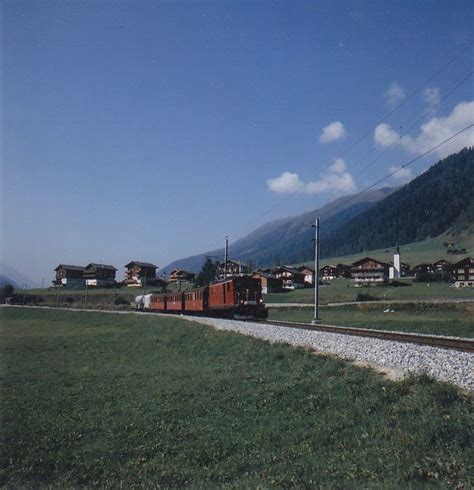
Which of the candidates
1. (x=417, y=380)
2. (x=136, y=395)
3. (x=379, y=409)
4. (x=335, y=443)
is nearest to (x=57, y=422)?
(x=136, y=395)

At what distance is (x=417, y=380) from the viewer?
11555mm

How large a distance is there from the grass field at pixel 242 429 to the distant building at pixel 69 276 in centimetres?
14339

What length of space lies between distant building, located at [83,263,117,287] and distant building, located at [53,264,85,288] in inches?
87.9

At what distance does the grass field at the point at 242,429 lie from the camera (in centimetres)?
821

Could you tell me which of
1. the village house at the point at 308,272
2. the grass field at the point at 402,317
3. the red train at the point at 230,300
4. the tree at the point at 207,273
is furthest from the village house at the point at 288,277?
the red train at the point at 230,300

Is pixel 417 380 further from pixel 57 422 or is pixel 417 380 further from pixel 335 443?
pixel 57 422

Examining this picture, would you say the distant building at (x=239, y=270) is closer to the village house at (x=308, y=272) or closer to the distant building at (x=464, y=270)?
the village house at (x=308, y=272)

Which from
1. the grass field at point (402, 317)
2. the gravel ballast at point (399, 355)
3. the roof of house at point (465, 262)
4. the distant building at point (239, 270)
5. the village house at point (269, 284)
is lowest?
the grass field at point (402, 317)

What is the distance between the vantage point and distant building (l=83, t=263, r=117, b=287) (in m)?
156

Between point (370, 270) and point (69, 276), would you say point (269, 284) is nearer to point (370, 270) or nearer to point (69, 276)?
point (370, 270)

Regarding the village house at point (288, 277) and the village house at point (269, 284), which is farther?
the village house at point (288, 277)

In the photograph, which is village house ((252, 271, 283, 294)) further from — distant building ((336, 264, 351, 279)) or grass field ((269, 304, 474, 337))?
distant building ((336, 264, 351, 279))

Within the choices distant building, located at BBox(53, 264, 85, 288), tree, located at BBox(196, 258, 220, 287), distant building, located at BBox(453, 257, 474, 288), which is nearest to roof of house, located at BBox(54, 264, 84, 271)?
distant building, located at BBox(53, 264, 85, 288)

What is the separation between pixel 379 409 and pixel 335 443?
5.41 ft
